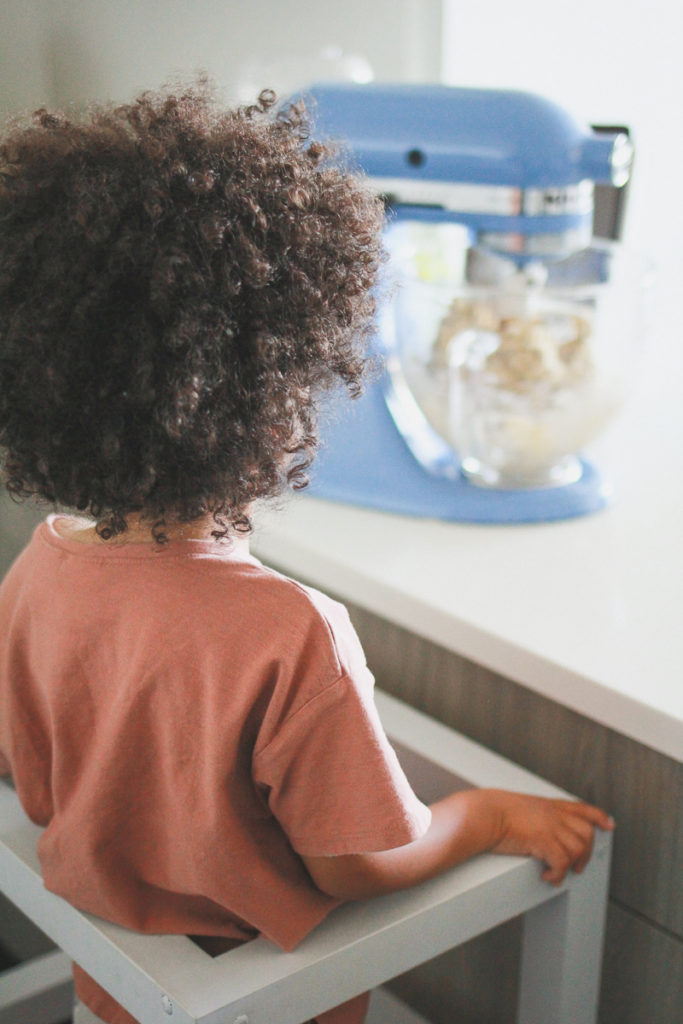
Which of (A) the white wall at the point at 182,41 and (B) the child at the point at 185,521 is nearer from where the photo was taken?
(B) the child at the point at 185,521

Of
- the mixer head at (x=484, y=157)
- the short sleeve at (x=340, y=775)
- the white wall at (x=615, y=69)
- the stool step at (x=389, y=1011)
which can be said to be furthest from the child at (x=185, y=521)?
the white wall at (x=615, y=69)

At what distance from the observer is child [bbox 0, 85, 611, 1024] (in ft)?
1.78

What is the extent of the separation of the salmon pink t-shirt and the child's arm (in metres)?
0.04

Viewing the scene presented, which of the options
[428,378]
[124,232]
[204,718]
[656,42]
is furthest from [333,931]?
[656,42]

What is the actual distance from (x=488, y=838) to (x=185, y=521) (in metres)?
0.30

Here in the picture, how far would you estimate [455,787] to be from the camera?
0.84 metres

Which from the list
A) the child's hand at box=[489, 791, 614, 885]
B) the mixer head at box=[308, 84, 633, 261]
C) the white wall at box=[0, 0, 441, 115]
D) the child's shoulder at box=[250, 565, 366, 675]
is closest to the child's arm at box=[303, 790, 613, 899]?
the child's hand at box=[489, 791, 614, 885]

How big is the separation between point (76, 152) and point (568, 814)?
52cm

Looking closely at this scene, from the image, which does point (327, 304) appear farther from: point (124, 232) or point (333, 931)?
point (333, 931)

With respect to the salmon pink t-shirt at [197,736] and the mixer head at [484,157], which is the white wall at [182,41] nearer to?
the mixer head at [484,157]

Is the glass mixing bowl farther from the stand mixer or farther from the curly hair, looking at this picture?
the curly hair

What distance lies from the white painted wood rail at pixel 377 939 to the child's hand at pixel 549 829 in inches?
0.4

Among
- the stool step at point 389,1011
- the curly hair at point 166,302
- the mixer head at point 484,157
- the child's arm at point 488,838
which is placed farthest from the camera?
the stool step at point 389,1011

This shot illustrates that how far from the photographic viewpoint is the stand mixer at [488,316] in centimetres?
93
